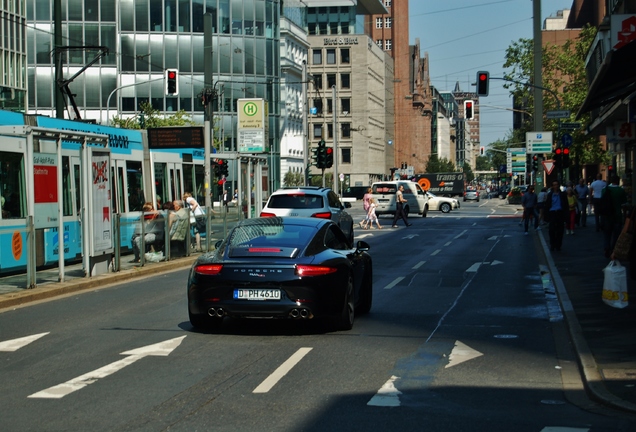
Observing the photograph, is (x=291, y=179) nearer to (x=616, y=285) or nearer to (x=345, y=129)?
(x=345, y=129)

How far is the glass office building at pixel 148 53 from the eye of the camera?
7719 cm

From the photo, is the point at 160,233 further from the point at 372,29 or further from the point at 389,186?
the point at 372,29

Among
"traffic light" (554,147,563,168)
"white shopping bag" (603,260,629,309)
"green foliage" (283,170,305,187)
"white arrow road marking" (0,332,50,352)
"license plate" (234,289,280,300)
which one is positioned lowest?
"white arrow road marking" (0,332,50,352)

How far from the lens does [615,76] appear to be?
13.5 metres

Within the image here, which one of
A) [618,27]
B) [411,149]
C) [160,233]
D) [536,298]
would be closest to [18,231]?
[160,233]

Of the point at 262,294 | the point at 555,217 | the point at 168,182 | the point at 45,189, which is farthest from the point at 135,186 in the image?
the point at 262,294

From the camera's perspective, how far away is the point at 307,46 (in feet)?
348

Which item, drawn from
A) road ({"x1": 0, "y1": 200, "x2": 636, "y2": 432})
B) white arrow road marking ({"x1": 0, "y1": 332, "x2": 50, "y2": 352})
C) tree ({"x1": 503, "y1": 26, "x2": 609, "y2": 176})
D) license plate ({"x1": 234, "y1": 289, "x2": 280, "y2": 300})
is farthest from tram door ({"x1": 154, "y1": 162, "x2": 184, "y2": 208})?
tree ({"x1": 503, "y1": 26, "x2": 609, "y2": 176})

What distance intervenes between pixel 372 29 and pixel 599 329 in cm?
14432

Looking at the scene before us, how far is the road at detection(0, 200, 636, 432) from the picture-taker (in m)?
Result: 7.19

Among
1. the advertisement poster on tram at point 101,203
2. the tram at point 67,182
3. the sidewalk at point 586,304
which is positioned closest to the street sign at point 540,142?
the sidewalk at point 586,304

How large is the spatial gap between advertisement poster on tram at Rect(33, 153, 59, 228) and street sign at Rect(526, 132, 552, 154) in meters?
27.7

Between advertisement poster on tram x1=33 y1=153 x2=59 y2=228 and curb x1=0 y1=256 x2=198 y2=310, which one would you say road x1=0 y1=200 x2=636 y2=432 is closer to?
curb x1=0 y1=256 x2=198 y2=310

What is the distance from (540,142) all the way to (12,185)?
27983 millimetres
